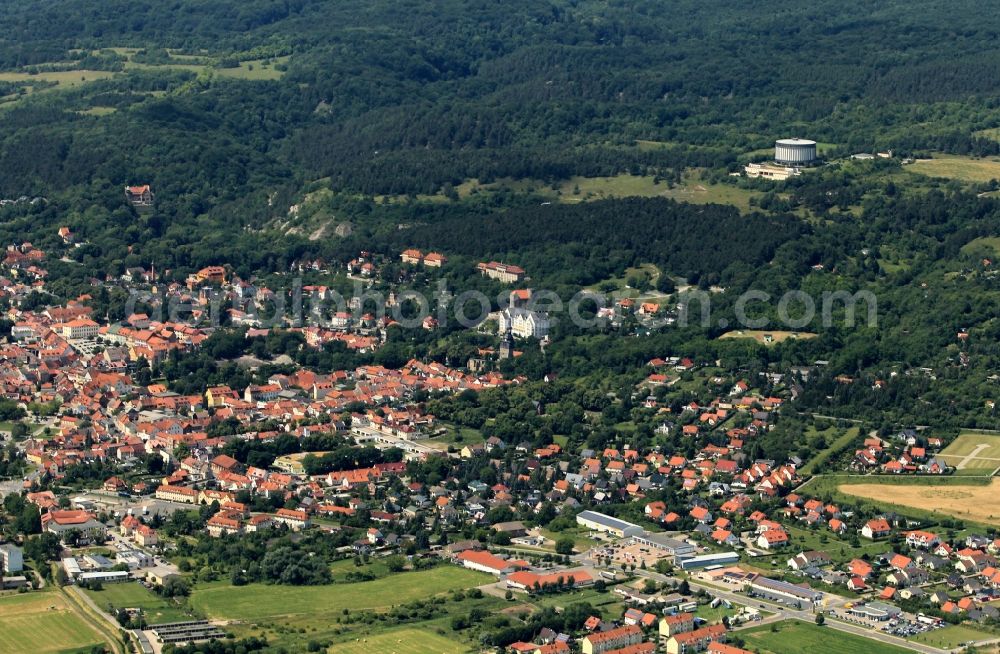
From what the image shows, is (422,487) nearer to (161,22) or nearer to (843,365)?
(843,365)

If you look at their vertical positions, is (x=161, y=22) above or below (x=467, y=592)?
above

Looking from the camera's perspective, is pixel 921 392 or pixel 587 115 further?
pixel 587 115

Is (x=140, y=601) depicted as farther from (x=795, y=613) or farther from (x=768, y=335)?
(x=768, y=335)

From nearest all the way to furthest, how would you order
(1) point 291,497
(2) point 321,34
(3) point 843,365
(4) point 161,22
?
(1) point 291,497 < (3) point 843,365 < (2) point 321,34 < (4) point 161,22

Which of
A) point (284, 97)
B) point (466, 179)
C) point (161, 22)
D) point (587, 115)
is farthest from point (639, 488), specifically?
point (161, 22)

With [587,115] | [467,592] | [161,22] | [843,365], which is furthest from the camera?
[161,22]

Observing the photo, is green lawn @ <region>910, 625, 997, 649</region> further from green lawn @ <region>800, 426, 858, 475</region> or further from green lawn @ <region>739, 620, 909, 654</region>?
green lawn @ <region>800, 426, 858, 475</region>

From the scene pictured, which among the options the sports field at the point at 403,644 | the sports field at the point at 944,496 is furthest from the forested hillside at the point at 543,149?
the sports field at the point at 403,644

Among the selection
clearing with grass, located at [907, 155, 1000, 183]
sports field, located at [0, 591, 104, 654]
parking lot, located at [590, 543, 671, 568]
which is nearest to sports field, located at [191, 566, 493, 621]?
sports field, located at [0, 591, 104, 654]

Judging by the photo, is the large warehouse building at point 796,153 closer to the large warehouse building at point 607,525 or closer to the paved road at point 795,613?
the large warehouse building at point 607,525
